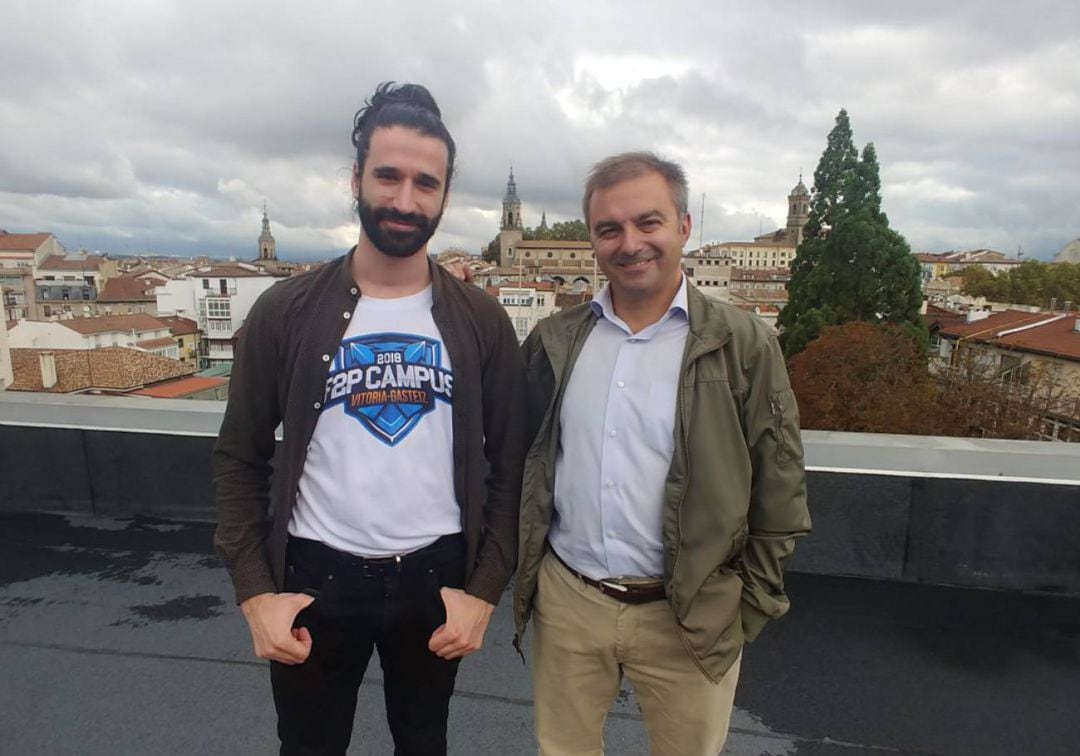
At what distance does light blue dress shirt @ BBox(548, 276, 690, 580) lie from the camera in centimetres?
131

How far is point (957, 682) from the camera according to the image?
1.91 m

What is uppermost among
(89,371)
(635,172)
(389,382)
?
(635,172)

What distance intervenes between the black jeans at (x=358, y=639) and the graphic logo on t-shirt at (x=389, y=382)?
10.3 inches

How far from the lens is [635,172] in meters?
1.30

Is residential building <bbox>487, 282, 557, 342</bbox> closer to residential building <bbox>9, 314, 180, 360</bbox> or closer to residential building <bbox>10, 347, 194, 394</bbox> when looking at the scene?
residential building <bbox>9, 314, 180, 360</bbox>

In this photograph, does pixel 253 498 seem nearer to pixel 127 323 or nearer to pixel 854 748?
pixel 854 748

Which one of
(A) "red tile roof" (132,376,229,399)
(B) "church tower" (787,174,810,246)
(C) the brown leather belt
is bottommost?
(A) "red tile roof" (132,376,229,399)

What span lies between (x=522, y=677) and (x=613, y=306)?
4.07 ft

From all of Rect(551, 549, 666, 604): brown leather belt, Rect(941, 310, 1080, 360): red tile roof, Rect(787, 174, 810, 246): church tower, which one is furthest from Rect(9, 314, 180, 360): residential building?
Rect(787, 174, 810, 246): church tower

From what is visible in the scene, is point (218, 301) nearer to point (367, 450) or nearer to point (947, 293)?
point (367, 450)

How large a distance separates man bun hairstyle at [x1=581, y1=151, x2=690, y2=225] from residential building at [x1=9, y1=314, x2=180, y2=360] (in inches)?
1067

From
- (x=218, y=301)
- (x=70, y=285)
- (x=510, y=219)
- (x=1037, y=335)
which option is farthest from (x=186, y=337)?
(x=510, y=219)

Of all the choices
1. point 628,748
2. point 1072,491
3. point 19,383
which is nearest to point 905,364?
point 1072,491

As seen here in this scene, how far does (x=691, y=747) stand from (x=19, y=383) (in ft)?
66.6
